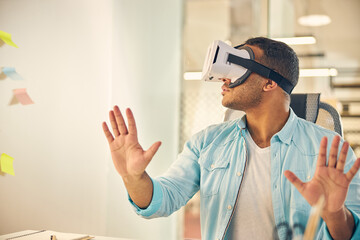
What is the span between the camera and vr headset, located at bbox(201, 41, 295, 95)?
4.85 feet

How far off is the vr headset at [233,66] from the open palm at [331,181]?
51 centimetres

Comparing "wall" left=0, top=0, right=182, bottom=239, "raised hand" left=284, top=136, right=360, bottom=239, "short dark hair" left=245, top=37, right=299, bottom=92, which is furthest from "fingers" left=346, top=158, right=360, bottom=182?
"wall" left=0, top=0, right=182, bottom=239

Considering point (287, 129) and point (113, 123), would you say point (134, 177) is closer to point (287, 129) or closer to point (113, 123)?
point (113, 123)

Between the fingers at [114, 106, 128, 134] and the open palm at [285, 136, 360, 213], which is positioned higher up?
the fingers at [114, 106, 128, 134]

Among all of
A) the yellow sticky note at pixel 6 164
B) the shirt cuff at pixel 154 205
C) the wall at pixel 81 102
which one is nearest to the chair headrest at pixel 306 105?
the shirt cuff at pixel 154 205

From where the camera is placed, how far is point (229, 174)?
1516 millimetres

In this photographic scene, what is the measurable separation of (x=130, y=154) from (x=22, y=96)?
A: 33.3 inches

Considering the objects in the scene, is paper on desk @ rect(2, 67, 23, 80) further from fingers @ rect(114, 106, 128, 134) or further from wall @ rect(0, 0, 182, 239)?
fingers @ rect(114, 106, 128, 134)

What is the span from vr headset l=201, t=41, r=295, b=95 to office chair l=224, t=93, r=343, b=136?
0.08 meters

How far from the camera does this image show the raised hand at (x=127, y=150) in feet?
4.11

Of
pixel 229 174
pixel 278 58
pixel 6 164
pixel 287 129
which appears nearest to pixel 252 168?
pixel 229 174

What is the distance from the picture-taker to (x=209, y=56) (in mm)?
1479

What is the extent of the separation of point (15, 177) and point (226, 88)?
101 cm

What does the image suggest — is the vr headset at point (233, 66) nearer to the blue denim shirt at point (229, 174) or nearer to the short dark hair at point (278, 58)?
the short dark hair at point (278, 58)
